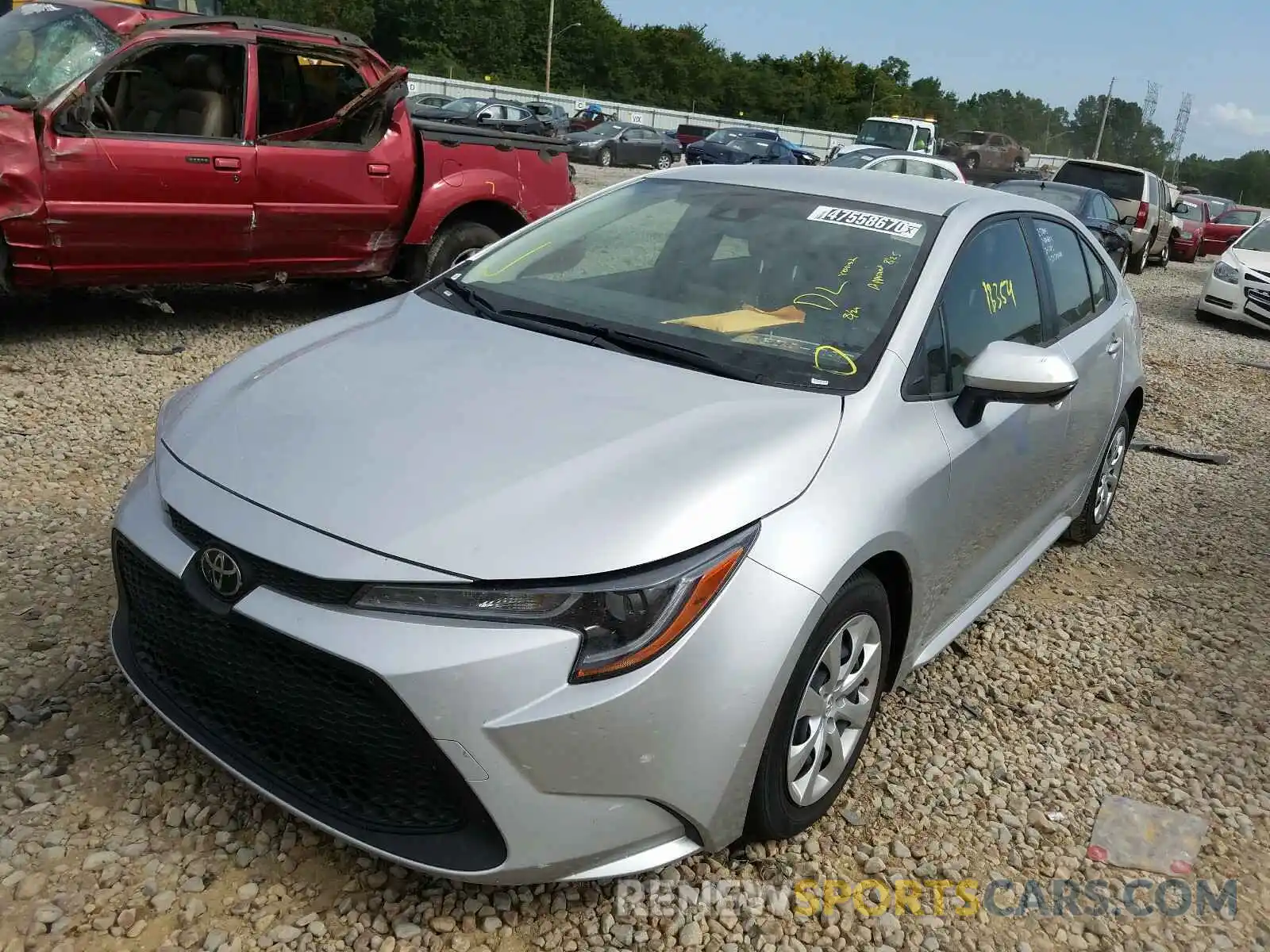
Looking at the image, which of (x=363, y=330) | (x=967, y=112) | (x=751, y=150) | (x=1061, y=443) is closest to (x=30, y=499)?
(x=363, y=330)

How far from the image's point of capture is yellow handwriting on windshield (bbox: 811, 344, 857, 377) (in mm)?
2713

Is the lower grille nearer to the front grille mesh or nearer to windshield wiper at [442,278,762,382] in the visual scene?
the front grille mesh

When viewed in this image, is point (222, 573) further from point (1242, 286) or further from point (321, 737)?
point (1242, 286)

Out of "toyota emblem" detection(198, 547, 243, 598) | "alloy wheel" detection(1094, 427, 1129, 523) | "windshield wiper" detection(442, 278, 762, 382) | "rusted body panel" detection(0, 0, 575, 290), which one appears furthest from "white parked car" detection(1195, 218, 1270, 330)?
"toyota emblem" detection(198, 547, 243, 598)

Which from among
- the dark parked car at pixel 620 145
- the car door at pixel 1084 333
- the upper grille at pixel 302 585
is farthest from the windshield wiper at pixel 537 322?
the dark parked car at pixel 620 145

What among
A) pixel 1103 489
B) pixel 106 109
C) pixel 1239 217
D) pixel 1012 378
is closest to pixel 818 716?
pixel 1012 378

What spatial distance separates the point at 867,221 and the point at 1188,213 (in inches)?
867

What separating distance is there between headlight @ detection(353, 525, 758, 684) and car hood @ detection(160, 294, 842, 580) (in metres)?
0.04

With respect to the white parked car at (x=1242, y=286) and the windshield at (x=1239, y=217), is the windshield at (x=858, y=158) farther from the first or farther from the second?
the windshield at (x=1239, y=217)

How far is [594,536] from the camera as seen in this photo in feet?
6.72

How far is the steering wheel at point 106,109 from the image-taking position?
18.5 ft

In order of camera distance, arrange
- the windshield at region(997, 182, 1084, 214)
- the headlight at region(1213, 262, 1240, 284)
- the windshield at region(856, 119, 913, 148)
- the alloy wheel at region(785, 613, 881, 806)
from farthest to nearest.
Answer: the windshield at region(856, 119, 913, 148), the windshield at region(997, 182, 1084, 214), the headlight at region(1213, 262, 1240, 284), the alloy wheel at region(785, 613, 881, 806)

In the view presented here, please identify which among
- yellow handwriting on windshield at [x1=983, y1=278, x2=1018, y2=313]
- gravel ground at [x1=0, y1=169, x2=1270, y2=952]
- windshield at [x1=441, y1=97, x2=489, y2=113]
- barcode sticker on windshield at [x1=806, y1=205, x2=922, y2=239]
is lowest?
gravel ground at [x1=0, y1=169, x2=1270, y2=952]

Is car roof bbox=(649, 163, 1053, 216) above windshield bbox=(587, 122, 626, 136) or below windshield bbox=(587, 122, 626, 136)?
below
